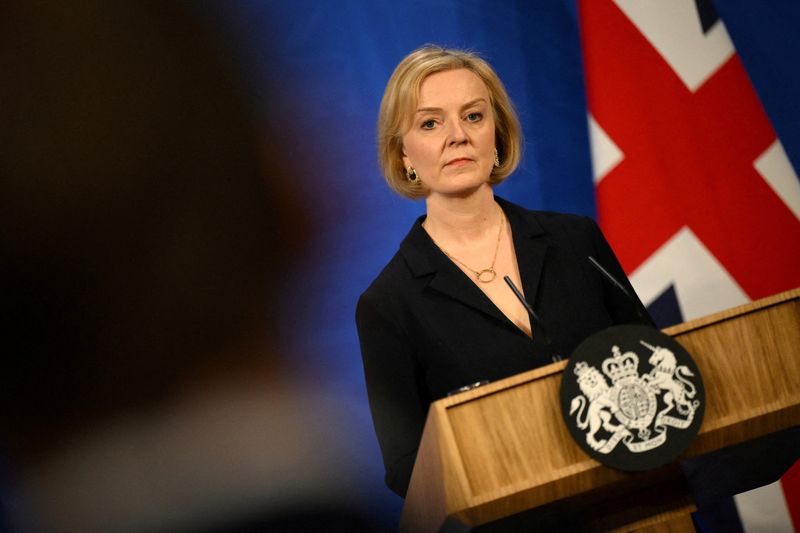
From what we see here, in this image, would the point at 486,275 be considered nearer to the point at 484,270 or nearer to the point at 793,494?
the point at 484,270

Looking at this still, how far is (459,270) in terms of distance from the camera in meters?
1.82

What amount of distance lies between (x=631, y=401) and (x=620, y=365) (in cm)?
5

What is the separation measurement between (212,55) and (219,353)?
2.38 feet

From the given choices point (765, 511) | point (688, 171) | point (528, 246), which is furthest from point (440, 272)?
point (765, 511)

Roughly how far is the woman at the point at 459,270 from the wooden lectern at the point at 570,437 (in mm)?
405

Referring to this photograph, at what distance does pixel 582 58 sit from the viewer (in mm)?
2502

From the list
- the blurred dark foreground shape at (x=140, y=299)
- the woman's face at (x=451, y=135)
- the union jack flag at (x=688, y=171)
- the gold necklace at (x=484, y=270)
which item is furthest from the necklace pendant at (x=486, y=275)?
the union jack flag at (x=688, y=171)

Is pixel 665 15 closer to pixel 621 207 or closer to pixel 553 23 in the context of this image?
pixel 553 23

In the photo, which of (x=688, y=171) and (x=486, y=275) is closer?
(x=486, y=275)

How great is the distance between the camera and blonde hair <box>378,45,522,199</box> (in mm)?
1925

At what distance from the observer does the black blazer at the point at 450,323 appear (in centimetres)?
172

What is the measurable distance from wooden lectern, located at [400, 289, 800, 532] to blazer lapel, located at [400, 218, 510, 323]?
50 cm

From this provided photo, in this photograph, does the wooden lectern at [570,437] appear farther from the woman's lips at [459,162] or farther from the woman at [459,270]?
the woman's lips at [459,162]

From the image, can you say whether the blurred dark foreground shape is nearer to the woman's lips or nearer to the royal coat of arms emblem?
the woman's lips
